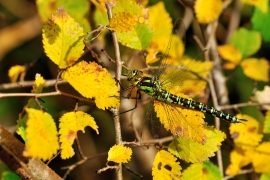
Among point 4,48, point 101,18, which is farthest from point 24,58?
point 101,18

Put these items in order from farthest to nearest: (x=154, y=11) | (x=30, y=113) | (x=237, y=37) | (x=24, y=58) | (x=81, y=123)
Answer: (x=24, y=58) → (x=237, y=37) → (x=154, y=11) → (x=81, y=123) → (x=30, y=113)

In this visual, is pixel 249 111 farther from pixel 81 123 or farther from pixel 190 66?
pixel 81 123

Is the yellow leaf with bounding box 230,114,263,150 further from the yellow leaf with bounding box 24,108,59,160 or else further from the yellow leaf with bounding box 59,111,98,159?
the yellow leaf with bounding box 24,108,59,160

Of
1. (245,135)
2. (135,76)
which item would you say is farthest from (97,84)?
(245,135)

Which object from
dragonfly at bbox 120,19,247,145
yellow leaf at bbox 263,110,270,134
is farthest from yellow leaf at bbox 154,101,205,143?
yellow leaf at bbox 263,110,270,134

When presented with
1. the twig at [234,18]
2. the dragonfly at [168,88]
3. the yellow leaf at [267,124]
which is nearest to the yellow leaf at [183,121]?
the dragonfly at [168,88]

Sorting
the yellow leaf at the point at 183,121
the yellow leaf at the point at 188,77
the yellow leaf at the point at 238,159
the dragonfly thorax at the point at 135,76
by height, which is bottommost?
the yellow leaf at the point at 238,159

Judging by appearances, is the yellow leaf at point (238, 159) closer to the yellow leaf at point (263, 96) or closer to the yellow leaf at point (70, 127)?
the yellow leaf at point (263, 96)
